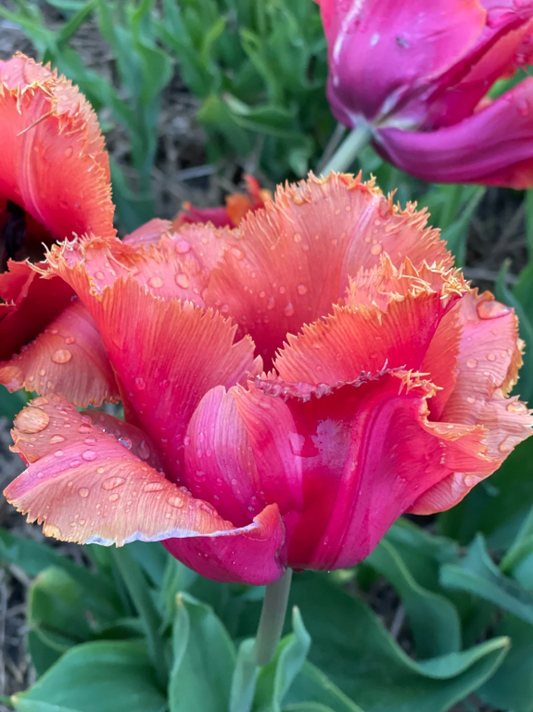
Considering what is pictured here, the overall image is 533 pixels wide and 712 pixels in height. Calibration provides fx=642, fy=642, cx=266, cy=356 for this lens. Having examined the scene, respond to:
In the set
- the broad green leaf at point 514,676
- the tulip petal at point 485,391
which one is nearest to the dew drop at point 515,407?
the tulip petal at point 485,391

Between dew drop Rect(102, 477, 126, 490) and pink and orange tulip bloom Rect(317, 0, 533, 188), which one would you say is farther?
pink and orange tulip bloom Rect(317, 0, 533, 188)

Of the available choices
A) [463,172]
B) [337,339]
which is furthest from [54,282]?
[463,172]

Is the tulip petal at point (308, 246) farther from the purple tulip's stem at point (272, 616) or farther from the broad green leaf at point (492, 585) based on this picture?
the broad green leaf at point (492, 585)

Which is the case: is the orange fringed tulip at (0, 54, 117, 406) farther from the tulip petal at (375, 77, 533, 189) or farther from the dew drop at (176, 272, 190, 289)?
the tulip petal at (375, 77, 533, 189)

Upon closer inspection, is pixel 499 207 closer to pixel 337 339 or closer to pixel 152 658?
pixel 152 658

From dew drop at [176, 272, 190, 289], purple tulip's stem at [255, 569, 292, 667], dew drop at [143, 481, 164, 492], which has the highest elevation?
dew drop at [176, 272, 190, 289]

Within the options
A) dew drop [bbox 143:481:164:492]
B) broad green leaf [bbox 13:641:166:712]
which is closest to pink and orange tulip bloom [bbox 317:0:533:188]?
dew drop [bbox 143:481:164:492]

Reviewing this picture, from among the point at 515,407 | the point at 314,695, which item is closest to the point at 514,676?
the point at 314,695
